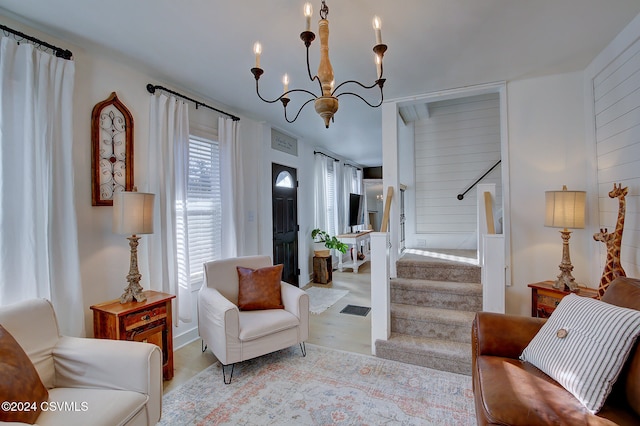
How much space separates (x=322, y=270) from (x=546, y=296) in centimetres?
343

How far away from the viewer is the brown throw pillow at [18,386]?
1153 millimetres

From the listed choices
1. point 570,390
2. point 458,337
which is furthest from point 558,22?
point 458,337

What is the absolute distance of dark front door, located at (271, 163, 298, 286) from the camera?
4.54 meters

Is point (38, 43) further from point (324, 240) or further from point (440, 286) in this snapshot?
point (324, 240)

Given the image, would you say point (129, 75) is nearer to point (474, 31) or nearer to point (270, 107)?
point (270, 107)

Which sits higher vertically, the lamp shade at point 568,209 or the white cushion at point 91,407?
the lamp shade at point 568,209

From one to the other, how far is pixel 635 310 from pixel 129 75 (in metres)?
3.73

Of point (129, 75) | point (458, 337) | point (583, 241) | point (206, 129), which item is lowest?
point (458, 337)

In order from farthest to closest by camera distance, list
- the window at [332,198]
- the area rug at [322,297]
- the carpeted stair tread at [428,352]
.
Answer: the window at [332,198]
the area rug at [322,297]
the carpeted stair tread at [428,352]

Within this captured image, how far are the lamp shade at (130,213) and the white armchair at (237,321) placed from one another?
0.77 m

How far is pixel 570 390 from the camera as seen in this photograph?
130cm

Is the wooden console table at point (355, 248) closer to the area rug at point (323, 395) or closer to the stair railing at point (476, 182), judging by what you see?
the stair railing at point (476, 182)

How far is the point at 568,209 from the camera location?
2379 mm

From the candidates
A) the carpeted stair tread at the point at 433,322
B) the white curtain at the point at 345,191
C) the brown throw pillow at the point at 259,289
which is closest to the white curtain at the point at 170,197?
the brown throw pillow at the point at 259,289
